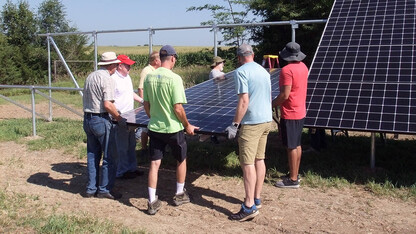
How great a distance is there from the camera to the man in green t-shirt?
465cm

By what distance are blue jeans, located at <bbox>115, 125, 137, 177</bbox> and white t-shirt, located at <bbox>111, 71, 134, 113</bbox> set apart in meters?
0.33

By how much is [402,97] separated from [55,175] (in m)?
5.15

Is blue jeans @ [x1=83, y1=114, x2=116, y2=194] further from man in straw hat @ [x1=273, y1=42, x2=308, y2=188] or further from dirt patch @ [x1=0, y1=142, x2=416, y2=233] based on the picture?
man in straw hat @ [x1=273, y1=42, x2=308, y2=188]

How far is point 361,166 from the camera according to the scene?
6.32 metres

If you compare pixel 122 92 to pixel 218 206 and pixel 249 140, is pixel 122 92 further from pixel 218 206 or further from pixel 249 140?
pixel 249 140

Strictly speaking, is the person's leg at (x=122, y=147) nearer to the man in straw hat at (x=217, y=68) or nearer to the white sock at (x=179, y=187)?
the white sock at (x=179, y=187)

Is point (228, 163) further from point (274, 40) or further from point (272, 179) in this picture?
point (274, 40)

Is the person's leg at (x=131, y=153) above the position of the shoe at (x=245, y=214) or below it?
above

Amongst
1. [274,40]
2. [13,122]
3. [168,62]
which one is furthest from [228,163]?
[274,40]

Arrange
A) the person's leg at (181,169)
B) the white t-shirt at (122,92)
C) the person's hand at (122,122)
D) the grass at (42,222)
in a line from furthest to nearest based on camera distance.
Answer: the white t-shirt at (122,92) → the person's hand at (122,122) → the person's leg at (181,169) → the grass at (42,222)

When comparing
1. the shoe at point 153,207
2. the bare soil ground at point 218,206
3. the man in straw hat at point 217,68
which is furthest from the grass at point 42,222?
the man in straw hat at point 217,68

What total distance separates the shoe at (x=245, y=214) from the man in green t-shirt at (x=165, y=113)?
2.73 ft

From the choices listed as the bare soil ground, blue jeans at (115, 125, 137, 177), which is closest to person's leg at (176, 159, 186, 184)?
the bare soil ground

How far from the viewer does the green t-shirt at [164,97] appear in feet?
15.2
